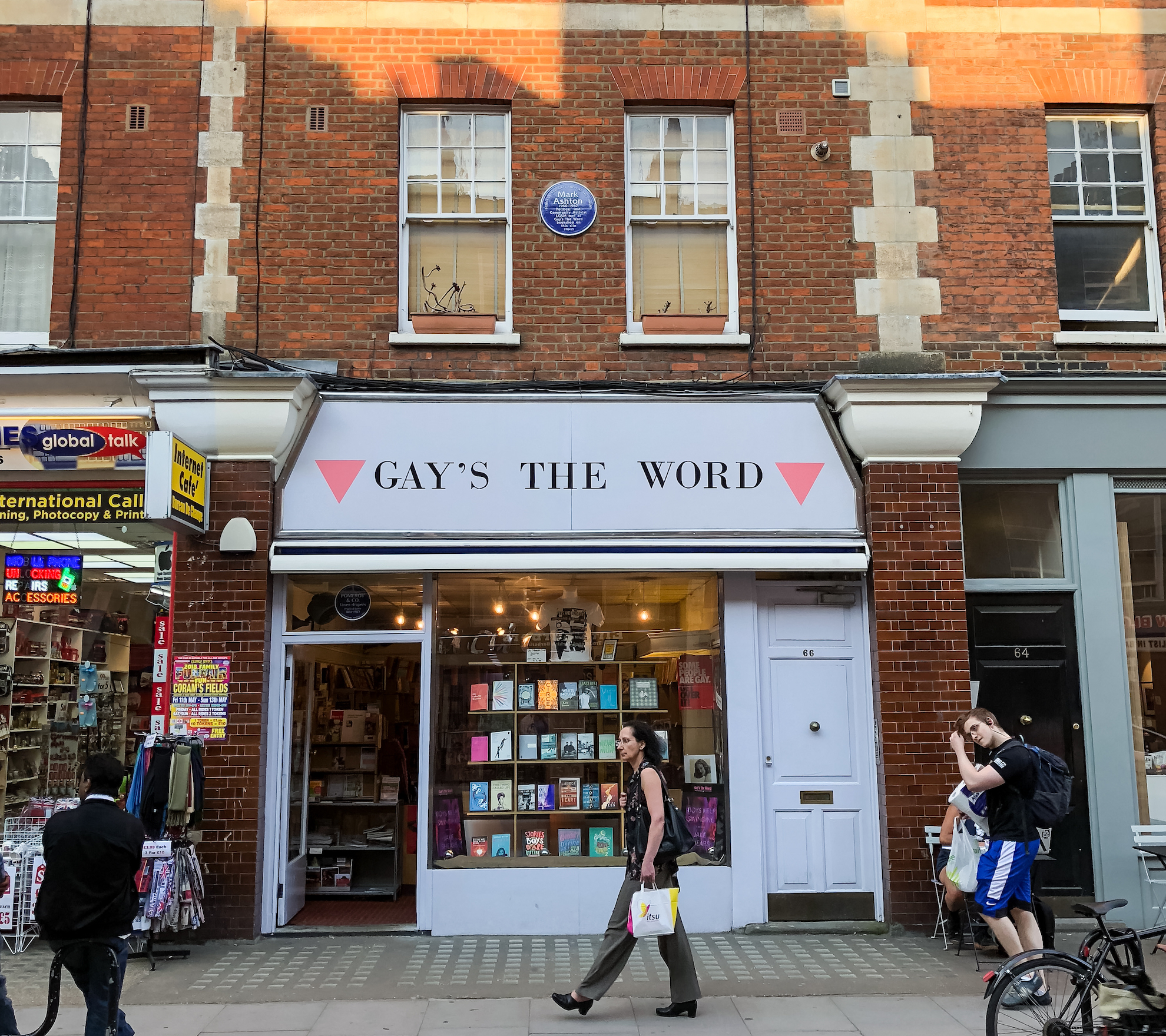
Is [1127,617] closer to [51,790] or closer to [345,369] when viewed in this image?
[345,369]

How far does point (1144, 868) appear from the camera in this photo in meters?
8.56

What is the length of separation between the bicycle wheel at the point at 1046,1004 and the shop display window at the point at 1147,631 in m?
4.04

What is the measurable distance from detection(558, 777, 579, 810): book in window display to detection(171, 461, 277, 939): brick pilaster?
2.37 m

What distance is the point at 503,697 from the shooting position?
29.6ft

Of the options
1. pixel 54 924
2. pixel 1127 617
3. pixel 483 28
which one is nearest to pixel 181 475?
pixel 54 924

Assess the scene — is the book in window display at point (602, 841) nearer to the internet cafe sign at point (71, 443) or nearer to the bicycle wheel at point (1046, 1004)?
the bicycle wheel at point (1046, 1004)

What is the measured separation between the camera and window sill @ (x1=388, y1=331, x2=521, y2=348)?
8977 millimetres

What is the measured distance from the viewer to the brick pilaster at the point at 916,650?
839 centimetres

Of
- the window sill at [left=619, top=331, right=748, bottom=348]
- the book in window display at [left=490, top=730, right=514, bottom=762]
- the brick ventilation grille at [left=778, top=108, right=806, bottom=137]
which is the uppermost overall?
the brick ventilation grille at [left=778, top=108, right=806, bottom=137]

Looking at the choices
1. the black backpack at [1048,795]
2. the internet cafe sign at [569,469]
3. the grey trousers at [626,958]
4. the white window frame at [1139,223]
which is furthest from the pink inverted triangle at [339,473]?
the white window frame at [1139,223]

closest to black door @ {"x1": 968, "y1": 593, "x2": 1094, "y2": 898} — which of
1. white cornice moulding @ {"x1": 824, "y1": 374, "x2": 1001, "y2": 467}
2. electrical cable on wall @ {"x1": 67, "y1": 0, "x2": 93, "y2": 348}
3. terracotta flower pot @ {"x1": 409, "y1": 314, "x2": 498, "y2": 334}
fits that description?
white cornice moulding @ {"x1": 824, "y1": 374, "x2": 1001, "y2": 467}

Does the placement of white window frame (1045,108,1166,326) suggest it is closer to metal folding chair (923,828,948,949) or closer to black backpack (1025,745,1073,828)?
black backpack (1025,745,1073,828)

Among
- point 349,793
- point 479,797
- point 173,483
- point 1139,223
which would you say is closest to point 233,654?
point 173,483

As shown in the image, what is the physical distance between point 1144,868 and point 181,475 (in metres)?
8.02
